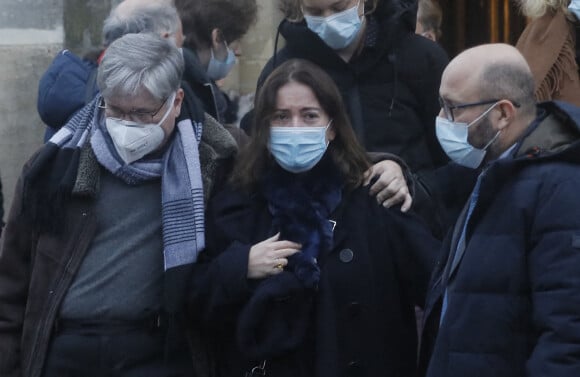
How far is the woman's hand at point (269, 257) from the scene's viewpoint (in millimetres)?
4395

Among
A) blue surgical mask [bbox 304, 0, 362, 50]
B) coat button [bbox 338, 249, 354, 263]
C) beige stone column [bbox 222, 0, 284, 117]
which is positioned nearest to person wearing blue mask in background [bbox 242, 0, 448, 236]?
blue surgical mask [bbox 304, 0, 362, 50]

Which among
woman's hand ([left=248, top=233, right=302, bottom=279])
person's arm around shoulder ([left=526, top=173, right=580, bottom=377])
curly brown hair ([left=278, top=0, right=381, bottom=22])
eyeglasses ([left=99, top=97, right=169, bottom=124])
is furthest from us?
curly brown hair ([left=278, top=0, right=381, bottom=22])

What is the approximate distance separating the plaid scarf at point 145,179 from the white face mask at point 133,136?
0.05m

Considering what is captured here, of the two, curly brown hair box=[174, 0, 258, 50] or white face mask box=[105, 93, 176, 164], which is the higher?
curly brown hair box=[174, 0, 258, 50]

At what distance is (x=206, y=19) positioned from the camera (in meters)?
5.69

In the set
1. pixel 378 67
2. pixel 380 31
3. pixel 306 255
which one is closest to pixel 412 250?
pixel 306 255

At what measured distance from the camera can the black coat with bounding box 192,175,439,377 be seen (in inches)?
174

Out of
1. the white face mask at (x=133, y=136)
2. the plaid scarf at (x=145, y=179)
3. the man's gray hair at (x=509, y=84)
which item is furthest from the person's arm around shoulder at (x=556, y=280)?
the white face mask at (x=133, y=136)

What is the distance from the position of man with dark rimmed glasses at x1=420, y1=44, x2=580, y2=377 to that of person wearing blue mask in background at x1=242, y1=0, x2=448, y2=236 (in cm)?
119

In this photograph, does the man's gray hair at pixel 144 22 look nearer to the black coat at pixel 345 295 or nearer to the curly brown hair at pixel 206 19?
the curly brown hair at pixel 206 19

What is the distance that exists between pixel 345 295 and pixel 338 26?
1.21 m

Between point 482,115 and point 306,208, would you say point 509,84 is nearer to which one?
point 482,115

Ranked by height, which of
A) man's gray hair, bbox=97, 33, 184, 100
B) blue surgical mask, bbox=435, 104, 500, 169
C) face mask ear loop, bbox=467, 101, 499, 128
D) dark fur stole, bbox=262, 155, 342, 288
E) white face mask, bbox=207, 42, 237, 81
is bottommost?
dark fur stole, bbox=262, 155, 342, 288

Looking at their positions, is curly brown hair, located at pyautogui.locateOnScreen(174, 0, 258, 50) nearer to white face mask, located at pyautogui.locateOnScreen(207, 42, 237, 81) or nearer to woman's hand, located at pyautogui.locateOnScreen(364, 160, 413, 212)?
white face mask, located at pyautogui.locateOnScreen(207, 42, 237, 81)
